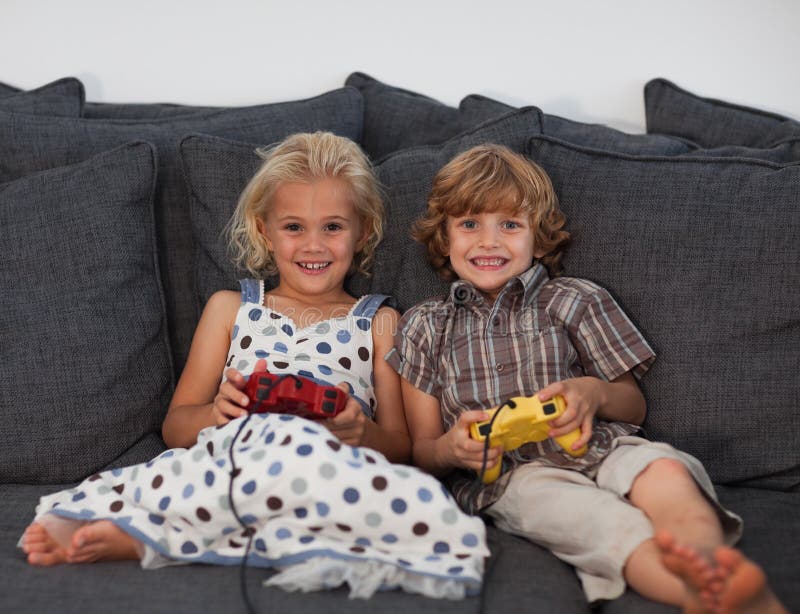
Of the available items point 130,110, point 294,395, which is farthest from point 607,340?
point 130,110

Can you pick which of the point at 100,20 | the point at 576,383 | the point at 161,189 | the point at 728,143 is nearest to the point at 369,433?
the point at 576,383

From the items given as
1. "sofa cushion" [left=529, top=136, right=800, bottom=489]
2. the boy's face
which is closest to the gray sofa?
"sofa cushion" [left=529, top=136, right=800, bottom=489]

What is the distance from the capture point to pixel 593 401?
4.75ft

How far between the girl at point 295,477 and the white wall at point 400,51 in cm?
63

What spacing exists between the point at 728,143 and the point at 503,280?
73cm

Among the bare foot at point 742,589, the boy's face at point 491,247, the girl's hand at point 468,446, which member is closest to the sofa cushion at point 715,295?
the boy's face at point 491,247

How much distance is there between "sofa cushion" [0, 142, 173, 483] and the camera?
5.37 feet

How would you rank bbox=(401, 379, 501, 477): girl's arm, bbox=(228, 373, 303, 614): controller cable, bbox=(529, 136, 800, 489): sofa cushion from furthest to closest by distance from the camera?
bbox=(529, 136, 800, 489): sofa cushion
bbox=(401, 379, 501, 477): girl's arm
bbox=(228, 373, 303, 614): controller cable

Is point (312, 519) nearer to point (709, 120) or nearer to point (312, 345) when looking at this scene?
point (312, 345)

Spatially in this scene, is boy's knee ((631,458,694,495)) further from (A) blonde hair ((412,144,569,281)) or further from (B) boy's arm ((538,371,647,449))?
(A) blonde hair ((412,144,569,281))

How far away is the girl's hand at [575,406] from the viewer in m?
1.38

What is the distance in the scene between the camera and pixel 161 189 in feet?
6.26

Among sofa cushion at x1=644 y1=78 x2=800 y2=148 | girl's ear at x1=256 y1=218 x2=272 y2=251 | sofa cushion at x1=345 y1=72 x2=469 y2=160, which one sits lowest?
girl's ear at x1=256 y1=218 x2=272 y2=251

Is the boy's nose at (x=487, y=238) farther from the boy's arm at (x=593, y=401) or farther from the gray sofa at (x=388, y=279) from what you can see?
the boy's arm at (x=593, y=401)
